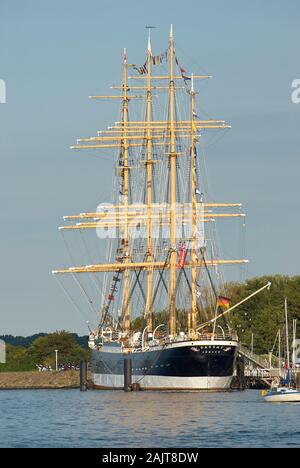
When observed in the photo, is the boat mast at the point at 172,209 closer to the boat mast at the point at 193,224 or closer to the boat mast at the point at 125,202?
the boat mast at the point at 193,224

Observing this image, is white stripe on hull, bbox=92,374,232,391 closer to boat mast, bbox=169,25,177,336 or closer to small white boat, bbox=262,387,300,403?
boat mast, bbox=169,25,177,336

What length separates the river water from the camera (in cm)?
8431

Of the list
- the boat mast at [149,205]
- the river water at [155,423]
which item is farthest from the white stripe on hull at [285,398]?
the boat mast at [149,205]

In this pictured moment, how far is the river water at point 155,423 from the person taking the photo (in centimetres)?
8431

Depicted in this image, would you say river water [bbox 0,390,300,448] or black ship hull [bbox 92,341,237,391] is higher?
black ship hull [bbox 92,341,237,391]

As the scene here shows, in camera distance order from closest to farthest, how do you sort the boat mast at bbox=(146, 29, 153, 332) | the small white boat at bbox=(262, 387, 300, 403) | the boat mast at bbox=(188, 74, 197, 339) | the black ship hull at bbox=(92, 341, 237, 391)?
1. the small white boat at bbox=(262, 387, 300, 403)
2. the black ship hull at bbox=(92, 341, 237, 391)
3. the boat mast at bbox=(188, 74, 197, 339)
4. the boat mast at bbox=(146, 29, 153, 332)

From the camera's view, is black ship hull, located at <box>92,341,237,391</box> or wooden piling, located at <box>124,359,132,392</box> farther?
wooden piling, located at <box>124,359,132,392</box>

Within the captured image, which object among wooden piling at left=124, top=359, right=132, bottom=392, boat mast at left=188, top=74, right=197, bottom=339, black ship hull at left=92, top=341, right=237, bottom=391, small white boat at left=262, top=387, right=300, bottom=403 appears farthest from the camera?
wooden piling at left=124, top=359, right=132, bottom=392

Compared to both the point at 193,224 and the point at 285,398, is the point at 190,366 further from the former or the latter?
the point at 285,398

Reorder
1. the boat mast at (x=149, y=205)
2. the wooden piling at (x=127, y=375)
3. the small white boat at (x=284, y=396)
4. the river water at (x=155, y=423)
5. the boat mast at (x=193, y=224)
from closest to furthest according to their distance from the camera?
the river water at (x=155, y=423)
the small white boat at (x=284, y=396)
the boat mast at (x=193, y=224)
the wooden piling at (x=127, y=375)
the boat mast at (x=149, y=205)

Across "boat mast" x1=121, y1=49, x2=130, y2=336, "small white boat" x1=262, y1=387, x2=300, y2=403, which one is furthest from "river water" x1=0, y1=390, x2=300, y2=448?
"boat mast" x1=121, y1=49, x2=130, y2=336
